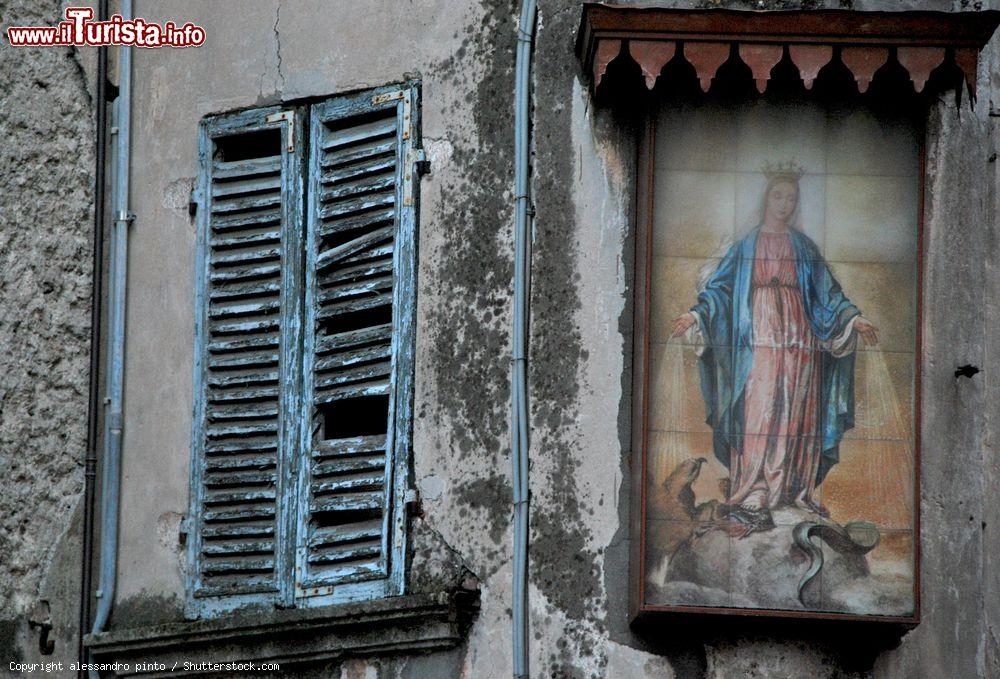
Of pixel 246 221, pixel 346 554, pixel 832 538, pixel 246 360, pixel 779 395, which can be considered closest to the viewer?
pixel 832 538

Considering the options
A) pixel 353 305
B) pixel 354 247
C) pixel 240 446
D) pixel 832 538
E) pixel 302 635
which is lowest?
pixel 302 635

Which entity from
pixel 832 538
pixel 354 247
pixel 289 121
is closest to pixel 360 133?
pixel 289 121

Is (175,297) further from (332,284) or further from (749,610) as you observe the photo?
(749,610)

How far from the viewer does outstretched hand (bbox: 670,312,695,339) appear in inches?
359

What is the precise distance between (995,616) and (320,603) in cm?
293

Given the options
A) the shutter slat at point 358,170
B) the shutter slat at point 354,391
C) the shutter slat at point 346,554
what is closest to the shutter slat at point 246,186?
the shutter slat at point 358,170

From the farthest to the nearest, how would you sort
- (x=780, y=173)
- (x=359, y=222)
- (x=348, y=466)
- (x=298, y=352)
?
1. (x=298, y=352)
2. (x=359, y=222)
3. (x=348, y=466)
4. (x=780, y=173)

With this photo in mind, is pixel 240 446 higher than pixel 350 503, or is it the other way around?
pixel 240 446

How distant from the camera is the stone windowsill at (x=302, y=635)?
30.2 ft

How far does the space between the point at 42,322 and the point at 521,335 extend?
9.05 ft

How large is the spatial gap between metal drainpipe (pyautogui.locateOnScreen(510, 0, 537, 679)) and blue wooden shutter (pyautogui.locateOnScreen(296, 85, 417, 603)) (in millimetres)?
545

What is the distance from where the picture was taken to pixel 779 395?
903cm

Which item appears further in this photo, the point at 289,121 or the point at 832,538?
the point at 289,121

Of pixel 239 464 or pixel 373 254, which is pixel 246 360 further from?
pixel 373 254
